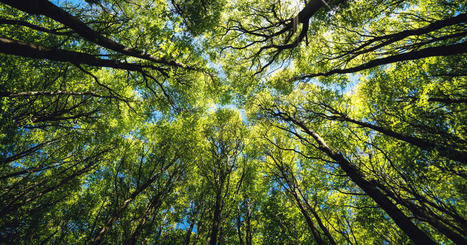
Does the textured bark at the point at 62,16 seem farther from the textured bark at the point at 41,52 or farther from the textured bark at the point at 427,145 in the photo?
the textured bark at the point at 427,145

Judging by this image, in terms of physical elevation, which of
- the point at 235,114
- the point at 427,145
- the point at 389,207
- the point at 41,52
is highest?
the point at 235,114

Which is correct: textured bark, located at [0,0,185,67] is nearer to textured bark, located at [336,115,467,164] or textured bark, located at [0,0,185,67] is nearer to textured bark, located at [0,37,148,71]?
textured bark, located at [0,37,148,71]

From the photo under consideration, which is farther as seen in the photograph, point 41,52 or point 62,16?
point 62,16

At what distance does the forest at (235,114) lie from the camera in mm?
5355

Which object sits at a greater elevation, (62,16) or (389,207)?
(62,16)

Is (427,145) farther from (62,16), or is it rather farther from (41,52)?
(41,52)

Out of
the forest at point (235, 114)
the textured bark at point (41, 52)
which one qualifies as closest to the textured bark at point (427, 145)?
the forest at point (235, 114)

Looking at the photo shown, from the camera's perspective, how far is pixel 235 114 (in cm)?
1380

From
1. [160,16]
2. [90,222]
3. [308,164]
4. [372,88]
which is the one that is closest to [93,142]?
[90,222]

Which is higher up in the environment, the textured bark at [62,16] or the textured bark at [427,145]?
the textured bark at [62,16]

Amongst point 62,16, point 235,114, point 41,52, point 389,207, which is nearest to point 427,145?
point 389,207

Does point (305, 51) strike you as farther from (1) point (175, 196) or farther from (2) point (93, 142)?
(2) point (93, 142)

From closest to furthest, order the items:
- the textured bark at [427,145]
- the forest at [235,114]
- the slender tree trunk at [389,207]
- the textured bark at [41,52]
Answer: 1. the textured bark at [41,52]
2. the slender tree trunk at [389,207]
3. the textured bark at [427,145]
4. the forest at [235,114]

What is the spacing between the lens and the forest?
5.36 m
